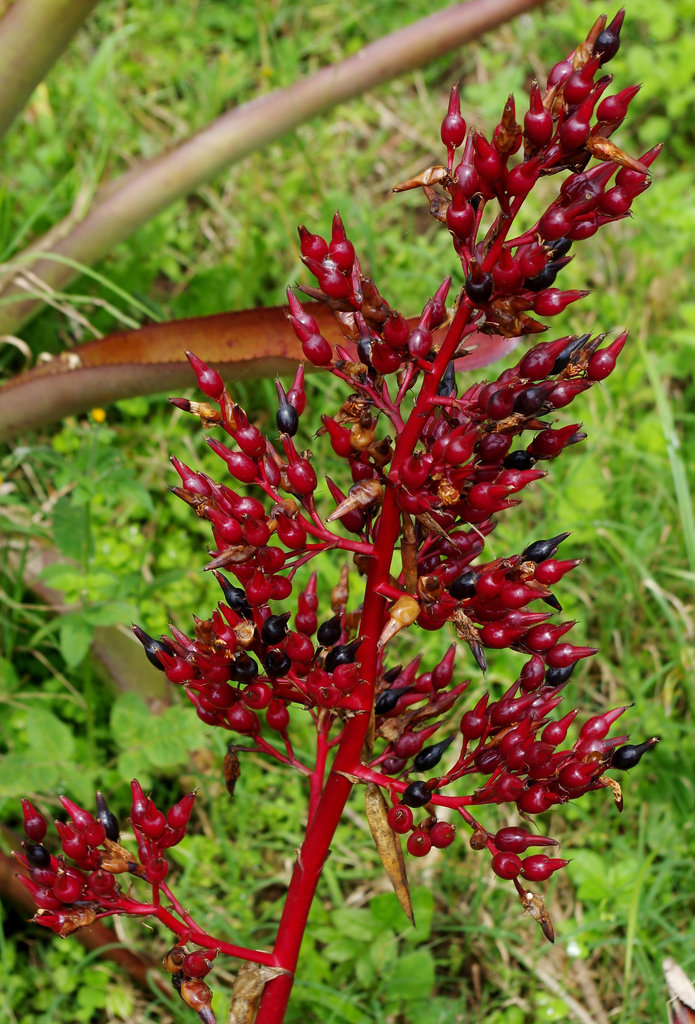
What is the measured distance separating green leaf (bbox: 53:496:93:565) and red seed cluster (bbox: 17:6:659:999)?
3.52 ft

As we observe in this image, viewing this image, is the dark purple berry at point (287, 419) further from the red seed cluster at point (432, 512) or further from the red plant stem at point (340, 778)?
the red plant stem at point (340, 778)

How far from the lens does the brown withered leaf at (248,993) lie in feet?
5.61

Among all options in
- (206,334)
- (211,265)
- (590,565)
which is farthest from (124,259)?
(590,565)

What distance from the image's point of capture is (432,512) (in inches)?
61.4

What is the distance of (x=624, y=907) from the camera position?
2.71 meters

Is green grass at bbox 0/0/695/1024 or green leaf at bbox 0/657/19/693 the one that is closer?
green grass at bbox 0/0/695/1024

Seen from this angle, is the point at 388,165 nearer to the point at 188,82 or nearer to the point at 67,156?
the point at 188,82

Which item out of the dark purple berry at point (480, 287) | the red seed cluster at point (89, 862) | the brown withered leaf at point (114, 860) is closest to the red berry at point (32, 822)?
the red seed cluster at point (89, 862)

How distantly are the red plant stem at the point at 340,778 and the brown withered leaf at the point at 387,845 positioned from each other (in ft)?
0.16

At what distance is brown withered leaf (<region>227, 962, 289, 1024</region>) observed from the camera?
1.71m

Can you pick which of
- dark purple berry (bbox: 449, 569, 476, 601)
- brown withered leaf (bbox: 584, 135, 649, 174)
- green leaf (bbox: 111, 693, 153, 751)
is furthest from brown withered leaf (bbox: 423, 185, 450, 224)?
green leaf (bbox: 111, 693, 153, 751)

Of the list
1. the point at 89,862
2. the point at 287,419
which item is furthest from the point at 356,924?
the point at 287,419

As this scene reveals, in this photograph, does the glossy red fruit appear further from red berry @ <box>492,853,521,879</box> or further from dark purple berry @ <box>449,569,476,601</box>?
dark purple berry @ <box>449,569,476,601</box>

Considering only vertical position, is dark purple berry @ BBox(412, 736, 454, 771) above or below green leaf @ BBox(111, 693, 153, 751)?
below
